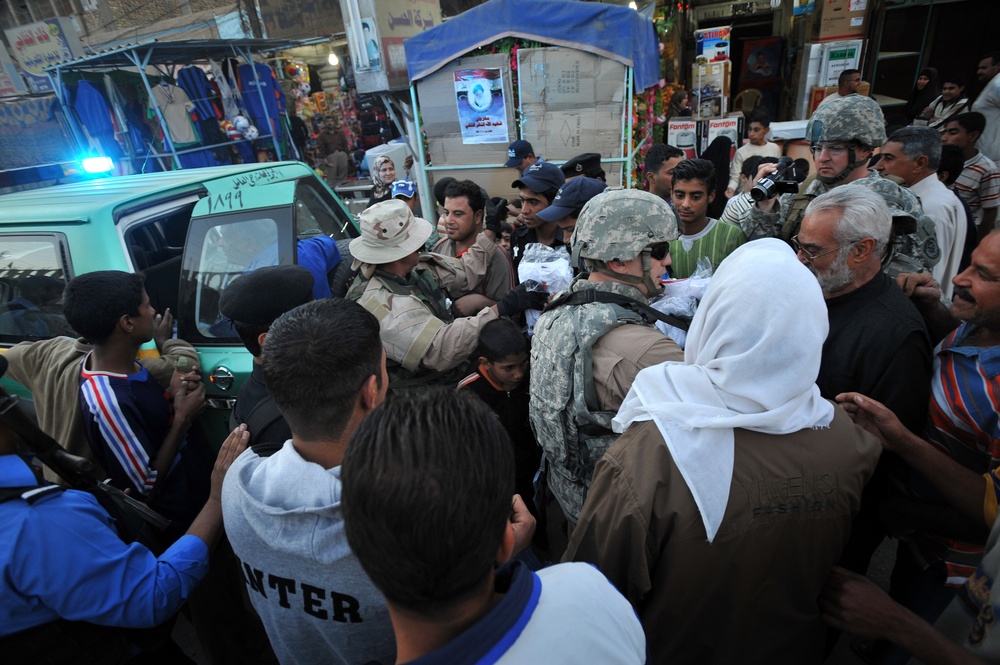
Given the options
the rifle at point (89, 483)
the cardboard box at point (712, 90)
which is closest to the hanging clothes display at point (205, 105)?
the cardboard box at point (712, 90)

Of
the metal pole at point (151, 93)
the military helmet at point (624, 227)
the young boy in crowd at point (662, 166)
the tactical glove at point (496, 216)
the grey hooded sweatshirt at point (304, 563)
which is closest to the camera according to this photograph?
the grey hooded sweatshirt at point (304, 563)

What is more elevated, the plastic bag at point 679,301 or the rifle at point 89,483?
the plastic bag at point 679,301

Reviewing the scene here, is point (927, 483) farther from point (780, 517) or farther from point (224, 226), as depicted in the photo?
point (224, 226)

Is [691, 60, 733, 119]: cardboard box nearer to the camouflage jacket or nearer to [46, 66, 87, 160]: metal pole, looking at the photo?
the camouflage jacket

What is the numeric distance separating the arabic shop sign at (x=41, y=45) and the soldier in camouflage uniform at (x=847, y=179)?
59.7 ft

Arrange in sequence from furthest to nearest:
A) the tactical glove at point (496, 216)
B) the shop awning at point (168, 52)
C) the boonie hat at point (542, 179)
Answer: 1. the shop awning at point (168, 52)
2. the tactical glove at point (496, 216)
3. the boonie hat at point (542, 179)

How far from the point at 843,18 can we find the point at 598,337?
10.5 metres

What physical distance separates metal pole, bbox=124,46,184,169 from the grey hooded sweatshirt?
8599 millimetres

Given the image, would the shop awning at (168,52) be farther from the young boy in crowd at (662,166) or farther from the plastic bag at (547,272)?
the plastic bag at (547,272)

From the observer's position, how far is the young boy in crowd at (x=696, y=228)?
125 inches

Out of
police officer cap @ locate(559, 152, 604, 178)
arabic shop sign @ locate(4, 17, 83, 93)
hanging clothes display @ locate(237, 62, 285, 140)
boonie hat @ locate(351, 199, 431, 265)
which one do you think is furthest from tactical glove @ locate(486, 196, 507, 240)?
arabic shop sign @ locate(4, 17, 83, 93)

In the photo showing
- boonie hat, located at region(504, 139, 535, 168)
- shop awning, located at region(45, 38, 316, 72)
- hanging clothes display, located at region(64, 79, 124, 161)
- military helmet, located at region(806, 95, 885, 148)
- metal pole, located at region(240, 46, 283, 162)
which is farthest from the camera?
metal pole, located at region(240, 46, 283, 162)

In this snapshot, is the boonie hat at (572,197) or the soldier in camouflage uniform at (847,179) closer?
the soldier in camouflage uniform at (847,179)

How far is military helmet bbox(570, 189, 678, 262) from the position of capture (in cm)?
191
